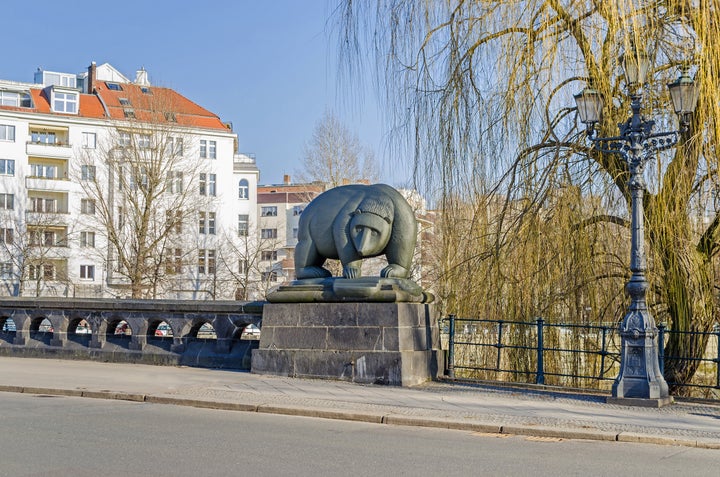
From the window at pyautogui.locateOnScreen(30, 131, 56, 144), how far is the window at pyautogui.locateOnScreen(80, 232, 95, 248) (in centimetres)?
795

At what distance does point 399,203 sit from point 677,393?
17.2 ft

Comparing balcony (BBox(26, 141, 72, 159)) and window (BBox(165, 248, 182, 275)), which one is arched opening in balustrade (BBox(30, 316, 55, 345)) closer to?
window (BBox(165, 248, 182, 275))

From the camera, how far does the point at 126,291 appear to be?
66.6m

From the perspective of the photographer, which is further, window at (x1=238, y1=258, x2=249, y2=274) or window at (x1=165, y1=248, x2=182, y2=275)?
window at (x1=238, y1=258, x2=249, y2=274)

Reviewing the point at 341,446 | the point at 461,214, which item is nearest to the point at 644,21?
the point at 461,214

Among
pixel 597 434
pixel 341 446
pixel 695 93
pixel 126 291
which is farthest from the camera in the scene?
pixel 126 291

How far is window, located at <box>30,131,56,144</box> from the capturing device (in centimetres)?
7109

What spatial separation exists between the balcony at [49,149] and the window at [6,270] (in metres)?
10.0

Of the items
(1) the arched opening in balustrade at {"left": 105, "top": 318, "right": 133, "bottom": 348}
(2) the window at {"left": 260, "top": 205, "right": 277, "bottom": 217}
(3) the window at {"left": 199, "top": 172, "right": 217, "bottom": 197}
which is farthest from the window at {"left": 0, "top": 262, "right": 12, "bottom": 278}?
(1) the arched opening in balustrade at {"left": 105, "top": 318, "right": 133, "bottom": 348}

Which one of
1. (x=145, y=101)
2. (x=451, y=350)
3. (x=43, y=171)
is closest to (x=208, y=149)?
(x=43, y=171)

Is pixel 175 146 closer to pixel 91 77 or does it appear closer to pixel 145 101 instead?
pixel 145 101

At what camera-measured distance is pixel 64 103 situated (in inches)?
2859

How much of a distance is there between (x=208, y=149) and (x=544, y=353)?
64.4 metres

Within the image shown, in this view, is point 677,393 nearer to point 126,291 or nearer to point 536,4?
point 536,4
